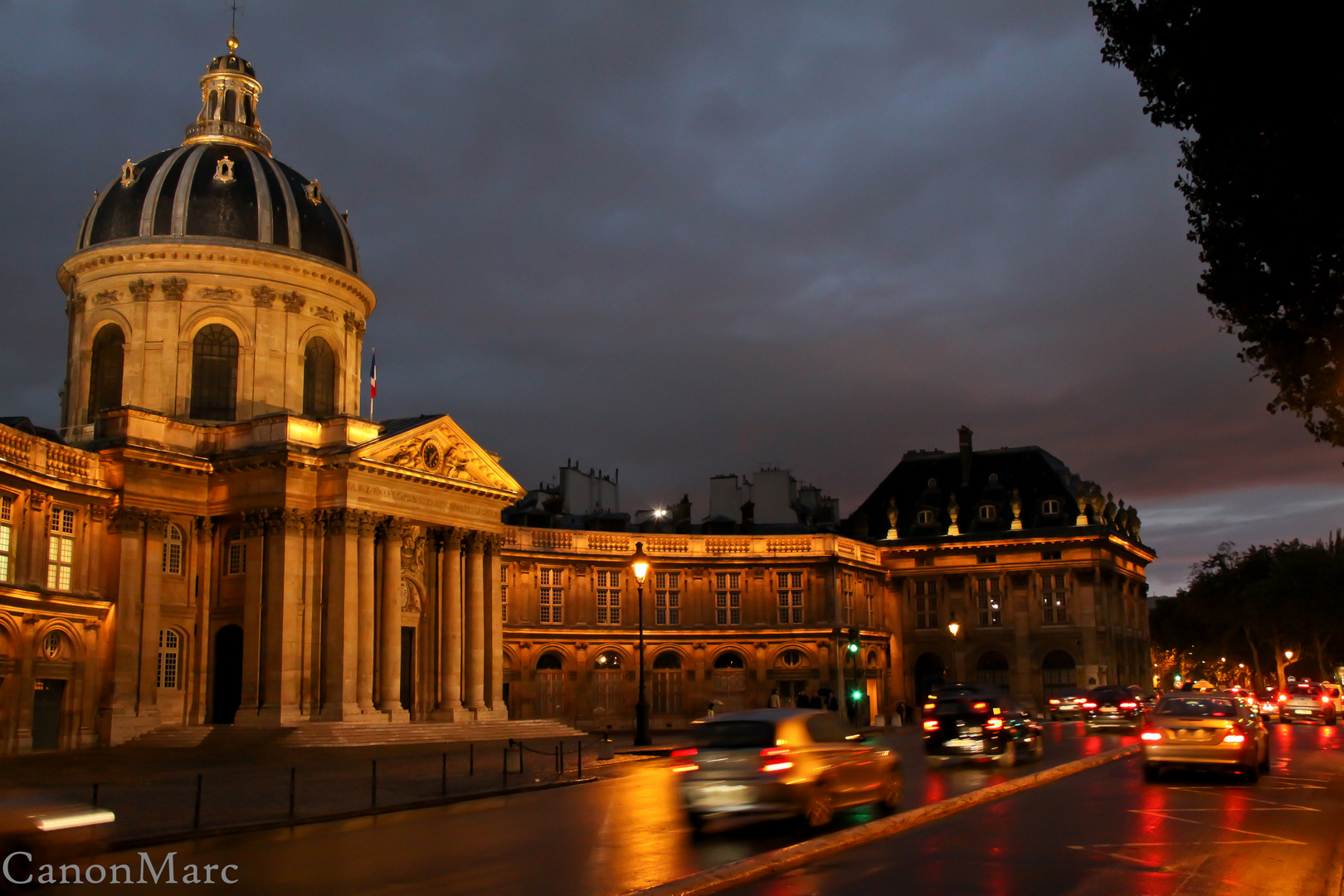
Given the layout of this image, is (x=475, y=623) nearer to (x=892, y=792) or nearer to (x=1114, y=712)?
(x=1114, y=712)

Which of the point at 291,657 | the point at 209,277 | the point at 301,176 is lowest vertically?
the point at 291,657

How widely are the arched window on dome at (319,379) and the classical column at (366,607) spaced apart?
29.1 ft

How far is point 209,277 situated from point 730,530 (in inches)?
1399

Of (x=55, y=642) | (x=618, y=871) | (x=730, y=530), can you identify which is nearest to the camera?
(x=618, y=871)

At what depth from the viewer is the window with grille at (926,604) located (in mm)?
81000

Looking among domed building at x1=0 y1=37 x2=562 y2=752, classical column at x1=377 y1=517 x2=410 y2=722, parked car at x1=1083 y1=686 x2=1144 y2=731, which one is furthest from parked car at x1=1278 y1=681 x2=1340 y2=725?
classical column at x1=377 y1=517 x2=410 y2=722

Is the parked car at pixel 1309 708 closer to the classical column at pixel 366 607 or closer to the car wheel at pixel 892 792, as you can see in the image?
the classical column at pixel 366 607

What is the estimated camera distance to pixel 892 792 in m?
18.8

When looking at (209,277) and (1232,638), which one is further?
(1232,638)

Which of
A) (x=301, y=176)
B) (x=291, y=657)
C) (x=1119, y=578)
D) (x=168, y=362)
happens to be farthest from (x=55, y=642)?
(x=1119, y=578)

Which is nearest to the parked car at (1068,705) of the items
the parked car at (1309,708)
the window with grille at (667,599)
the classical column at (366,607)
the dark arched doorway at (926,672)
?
the parked car at (1309,708)

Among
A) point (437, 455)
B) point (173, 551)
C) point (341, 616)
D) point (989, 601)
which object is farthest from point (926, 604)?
point (173, 551)

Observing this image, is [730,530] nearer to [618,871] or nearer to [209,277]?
[209,277]

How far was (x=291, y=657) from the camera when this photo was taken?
43.2 metres
